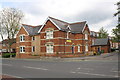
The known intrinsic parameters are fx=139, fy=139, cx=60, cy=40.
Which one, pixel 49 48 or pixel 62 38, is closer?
pixel 62 38

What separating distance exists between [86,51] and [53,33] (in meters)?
11.7

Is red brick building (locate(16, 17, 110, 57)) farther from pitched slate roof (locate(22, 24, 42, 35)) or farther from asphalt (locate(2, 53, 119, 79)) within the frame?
asphalt (locate(2, 53, 119, 79))

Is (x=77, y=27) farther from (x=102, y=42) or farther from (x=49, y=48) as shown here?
(x=102, y=42)

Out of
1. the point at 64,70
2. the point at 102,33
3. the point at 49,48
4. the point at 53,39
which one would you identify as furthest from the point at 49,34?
the point at 102,33

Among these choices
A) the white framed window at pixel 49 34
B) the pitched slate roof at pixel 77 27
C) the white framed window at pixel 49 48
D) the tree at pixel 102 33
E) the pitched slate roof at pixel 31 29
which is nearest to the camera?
the white framed window at pixel 49 48

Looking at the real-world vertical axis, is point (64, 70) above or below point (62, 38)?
below

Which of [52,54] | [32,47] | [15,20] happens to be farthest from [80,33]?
[15,20]

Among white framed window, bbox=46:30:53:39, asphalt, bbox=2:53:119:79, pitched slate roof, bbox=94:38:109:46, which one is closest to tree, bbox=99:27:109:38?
pitched slate roof, bbox=94:38:109:46

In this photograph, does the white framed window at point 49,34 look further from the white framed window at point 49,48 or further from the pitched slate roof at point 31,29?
the pitched slate roof at point 31,29

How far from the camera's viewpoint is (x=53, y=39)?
1249 inches

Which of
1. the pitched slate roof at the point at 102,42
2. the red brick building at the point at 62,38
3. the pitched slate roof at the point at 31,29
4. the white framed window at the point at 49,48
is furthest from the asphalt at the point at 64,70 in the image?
the pitched slate roof at the point at 102,42

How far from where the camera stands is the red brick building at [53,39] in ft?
103

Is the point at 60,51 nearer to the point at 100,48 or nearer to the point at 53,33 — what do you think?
the point at 53,33

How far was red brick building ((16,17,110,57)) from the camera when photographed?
31.5 meters
